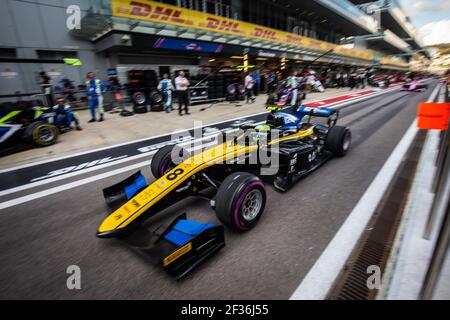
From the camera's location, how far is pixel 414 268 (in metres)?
1.86

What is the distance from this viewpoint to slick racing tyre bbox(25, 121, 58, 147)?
219 inches

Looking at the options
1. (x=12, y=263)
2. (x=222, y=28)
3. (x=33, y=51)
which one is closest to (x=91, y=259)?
(x=12, y=263)

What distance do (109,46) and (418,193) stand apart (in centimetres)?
1333

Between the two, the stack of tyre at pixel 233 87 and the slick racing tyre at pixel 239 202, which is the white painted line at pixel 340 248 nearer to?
the slick racing tyre at pixel 239 202

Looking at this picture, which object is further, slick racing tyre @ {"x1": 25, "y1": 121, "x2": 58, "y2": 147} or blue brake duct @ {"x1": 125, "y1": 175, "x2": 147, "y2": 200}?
slick racing tyre @ {"x1": 25, "y1": 121, "x2": 58, "y2": 147}

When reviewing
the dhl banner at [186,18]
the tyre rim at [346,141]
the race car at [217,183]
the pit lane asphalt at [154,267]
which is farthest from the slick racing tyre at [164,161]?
the dhl banner at [186,18]

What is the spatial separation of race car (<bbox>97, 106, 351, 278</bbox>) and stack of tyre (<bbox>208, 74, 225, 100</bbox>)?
8.45 meters

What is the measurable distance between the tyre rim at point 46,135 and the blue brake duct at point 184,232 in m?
5.51

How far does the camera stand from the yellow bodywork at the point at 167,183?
2178 millimetres

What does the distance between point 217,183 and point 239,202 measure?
635 mm

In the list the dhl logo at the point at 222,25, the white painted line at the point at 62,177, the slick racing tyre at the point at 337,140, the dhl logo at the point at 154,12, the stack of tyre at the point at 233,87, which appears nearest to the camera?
the white painted line at the point at 62,177

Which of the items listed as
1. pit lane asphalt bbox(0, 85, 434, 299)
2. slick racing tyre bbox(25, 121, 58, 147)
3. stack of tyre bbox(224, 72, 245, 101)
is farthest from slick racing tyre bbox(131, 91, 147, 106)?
pit lane asphalt bbox(0, 85, 434, 299)

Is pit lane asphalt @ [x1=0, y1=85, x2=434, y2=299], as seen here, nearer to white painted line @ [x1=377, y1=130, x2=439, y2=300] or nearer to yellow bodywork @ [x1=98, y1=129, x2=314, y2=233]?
yellow bodywork @ [x1=98, y1=129, x2=314, y2=233]
